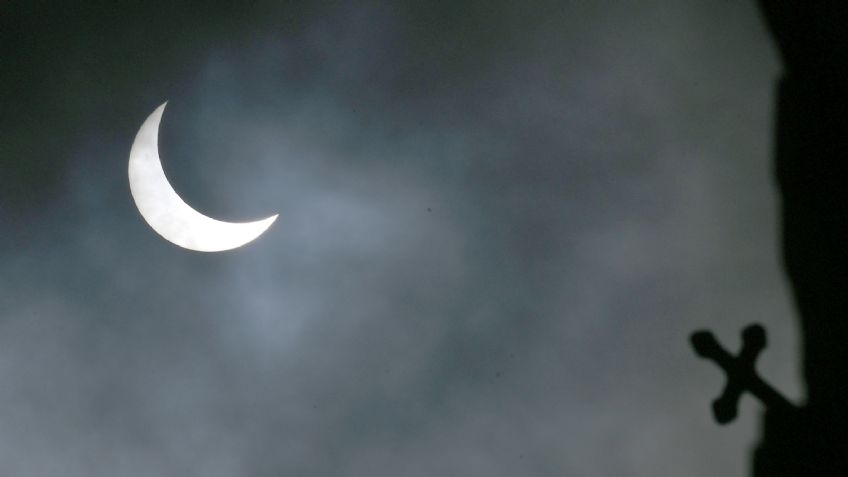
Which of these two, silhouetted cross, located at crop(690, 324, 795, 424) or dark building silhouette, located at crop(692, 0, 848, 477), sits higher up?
dark building silhouette, located at crop(692, 0, 848, 477)

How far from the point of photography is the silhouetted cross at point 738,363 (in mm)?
5055

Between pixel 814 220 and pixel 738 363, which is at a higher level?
pixel 814 220

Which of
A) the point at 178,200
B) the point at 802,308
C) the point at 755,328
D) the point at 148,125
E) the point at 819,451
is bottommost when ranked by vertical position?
the point at 819,451

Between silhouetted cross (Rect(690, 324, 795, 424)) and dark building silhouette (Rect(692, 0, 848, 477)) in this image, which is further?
dark building silhouette (Rect(692, 0, 848, 477))

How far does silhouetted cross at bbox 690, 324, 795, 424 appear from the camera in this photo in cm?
505

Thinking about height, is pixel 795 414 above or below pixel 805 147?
below

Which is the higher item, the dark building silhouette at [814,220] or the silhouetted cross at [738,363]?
the dark building silhouette at [814,220]

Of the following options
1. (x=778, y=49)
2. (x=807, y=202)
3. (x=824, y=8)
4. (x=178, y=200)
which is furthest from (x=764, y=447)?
(x=178, y=200)

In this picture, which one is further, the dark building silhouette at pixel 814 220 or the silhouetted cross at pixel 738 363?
the dark building silhouette at pixel 814 220

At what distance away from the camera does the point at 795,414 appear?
672 centimetres

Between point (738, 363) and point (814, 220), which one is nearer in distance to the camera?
point (738, 363)

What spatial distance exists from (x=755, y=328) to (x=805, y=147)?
5.01 metres

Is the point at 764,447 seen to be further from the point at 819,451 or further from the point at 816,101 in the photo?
the point at 816,101

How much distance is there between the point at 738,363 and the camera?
204 inches
